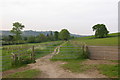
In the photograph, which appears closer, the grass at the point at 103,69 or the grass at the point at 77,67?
the grass at the point at 103,69

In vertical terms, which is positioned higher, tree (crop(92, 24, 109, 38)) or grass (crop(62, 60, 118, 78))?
tree (crop(92, 24, 109, 38))

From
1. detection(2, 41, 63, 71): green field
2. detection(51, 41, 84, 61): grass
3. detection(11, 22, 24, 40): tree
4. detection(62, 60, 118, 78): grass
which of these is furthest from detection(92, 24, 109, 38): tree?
detection(62, 60, 118, 78): grass

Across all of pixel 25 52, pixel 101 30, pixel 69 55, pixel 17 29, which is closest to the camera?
pixel 69 55

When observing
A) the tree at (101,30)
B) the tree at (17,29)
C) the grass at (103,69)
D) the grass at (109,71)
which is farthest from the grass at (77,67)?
the tree at (101,30)

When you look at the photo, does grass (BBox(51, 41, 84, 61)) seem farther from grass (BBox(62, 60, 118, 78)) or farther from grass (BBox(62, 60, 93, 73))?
grass (BBox(62, 60, 118, 78))

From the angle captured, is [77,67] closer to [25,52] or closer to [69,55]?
[69,55]

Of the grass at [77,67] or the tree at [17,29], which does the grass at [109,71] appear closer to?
the grass at [77,67]

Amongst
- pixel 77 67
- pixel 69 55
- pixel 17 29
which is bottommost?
pixel 77 67

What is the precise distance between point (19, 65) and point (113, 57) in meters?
8.09

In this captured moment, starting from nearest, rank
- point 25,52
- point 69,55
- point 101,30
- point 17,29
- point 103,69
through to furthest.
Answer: point 103,69 → point 69,55 → point 25,52 → point 17,29 → point 101,30

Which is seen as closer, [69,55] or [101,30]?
[69,55]

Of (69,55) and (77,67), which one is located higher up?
(69,55)

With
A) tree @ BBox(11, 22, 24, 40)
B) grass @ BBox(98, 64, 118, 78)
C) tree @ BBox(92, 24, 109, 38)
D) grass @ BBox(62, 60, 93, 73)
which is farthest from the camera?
tree @ BBox(92, 24, 109, 38)

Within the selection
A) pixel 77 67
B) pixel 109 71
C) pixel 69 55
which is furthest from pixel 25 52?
pixel 109 71
